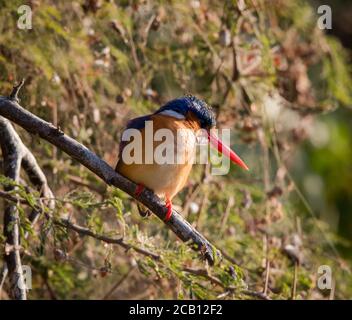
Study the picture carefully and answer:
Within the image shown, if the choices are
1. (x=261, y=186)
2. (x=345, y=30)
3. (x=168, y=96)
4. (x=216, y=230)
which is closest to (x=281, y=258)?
(x=216, y=230)

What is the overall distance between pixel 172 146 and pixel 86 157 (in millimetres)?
449

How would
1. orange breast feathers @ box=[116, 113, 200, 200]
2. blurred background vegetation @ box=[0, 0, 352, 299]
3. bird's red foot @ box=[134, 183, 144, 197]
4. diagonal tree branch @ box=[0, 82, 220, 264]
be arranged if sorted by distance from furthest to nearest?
blurred background vegetation @ box=[0, 0, 352, 299]
orange breast feathers @ box=[116, 113, 200, 200]
bird's red foot @ box=[134, 183, 144, 197]
diagonal tree branch @ box=[0, 82, 220, 264]

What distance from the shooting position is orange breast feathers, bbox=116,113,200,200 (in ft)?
9.00

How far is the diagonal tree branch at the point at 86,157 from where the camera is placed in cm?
239

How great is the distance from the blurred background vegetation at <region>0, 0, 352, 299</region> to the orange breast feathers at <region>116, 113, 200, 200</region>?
1.36ft

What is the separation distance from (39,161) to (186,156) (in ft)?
2.97

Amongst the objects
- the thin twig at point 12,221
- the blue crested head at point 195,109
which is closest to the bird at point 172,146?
the blue crested head at point 195,109

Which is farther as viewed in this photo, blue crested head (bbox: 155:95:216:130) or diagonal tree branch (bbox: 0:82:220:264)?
blue crested head (bbox: 155:95:216:130)

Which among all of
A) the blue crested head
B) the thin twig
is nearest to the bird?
the blue crested head

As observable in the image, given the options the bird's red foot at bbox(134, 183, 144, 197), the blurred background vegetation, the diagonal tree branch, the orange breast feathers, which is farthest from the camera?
the blurred background vegetation

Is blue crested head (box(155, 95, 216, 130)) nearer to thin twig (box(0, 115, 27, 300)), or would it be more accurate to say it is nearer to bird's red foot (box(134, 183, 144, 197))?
bird's red foot (box(134, 183, 144, 197))

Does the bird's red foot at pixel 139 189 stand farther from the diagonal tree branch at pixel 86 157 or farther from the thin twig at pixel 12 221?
the thin twig at pixel 12 221

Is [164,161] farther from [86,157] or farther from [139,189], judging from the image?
[86,157]
